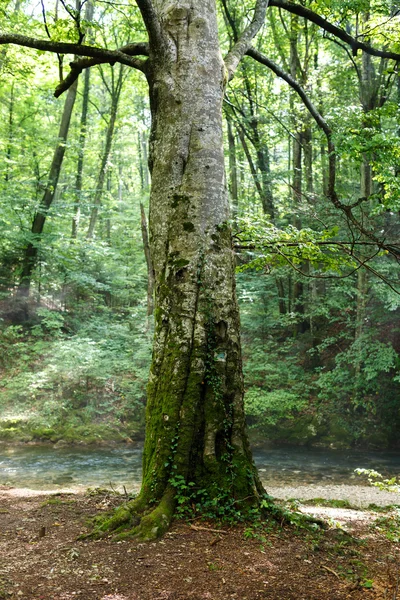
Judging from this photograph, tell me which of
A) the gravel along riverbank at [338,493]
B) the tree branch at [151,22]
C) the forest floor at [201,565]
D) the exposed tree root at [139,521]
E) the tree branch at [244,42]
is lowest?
the gravel along riverbank at [338,493]

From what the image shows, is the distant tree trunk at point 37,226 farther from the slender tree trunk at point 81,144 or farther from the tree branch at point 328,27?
the tree branch at point 328,27

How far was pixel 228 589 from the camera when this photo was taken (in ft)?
8.17

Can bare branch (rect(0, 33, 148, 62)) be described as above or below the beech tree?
above

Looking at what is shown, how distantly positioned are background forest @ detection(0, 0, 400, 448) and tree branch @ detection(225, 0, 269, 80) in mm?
2087

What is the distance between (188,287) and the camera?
12.0 ft

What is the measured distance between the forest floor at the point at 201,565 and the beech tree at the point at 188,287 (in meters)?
0.25

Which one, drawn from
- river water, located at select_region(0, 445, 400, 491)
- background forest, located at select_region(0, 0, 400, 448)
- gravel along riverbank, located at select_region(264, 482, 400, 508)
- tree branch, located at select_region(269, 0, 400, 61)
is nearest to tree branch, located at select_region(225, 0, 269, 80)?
tree branch, located at select_region(269, 0, 400, 61)

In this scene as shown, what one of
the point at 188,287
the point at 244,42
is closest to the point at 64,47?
the point at 244,42

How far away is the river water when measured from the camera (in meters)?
8.33

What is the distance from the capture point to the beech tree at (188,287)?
11.2 feet

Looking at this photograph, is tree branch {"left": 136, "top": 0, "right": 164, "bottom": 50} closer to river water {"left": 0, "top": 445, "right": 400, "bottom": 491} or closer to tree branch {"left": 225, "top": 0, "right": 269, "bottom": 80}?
tree branch {"left": 225, "top": 0, "right": 269, "bottom": 80}

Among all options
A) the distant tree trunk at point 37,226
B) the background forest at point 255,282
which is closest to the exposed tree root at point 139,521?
the background forest at point 255,282

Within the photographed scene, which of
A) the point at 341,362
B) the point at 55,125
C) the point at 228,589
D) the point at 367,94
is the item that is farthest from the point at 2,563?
the point at 55,125

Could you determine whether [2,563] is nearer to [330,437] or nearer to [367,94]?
[330,437]
